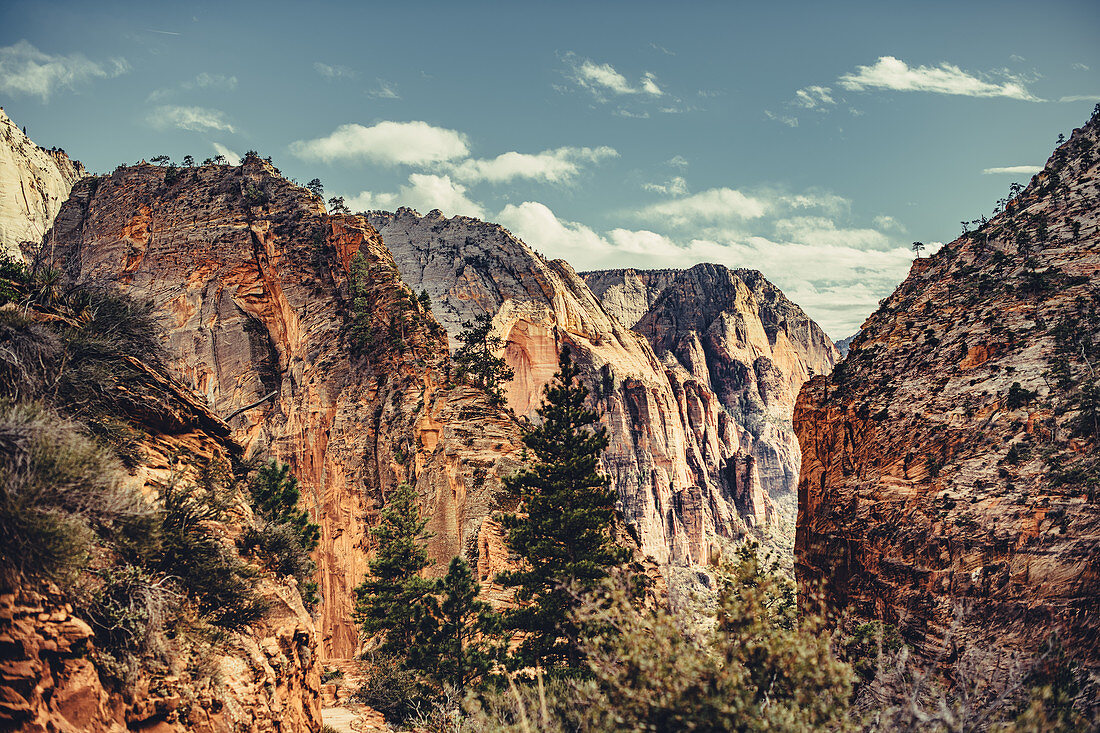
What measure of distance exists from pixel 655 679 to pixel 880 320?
133ft

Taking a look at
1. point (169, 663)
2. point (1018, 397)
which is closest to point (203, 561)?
point (169, 663)

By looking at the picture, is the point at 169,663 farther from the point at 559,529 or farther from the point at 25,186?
the point at 25,186

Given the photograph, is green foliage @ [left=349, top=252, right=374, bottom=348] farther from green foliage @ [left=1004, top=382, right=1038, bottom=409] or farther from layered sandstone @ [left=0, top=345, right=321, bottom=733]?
green foliage @ [left=1004, top=382, right=1038, bottom=409]

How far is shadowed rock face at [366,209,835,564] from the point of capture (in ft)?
323

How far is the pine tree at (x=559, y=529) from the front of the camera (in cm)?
2250

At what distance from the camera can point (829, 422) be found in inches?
1564

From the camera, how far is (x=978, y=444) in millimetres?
30047

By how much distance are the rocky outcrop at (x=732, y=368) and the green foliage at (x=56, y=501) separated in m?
137

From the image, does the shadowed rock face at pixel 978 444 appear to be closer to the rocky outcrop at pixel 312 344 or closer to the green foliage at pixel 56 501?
the rocky outcrop at pixel 312 344

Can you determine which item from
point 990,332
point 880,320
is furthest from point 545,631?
point 880,320

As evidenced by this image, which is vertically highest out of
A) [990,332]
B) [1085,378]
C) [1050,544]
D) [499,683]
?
[990,332]

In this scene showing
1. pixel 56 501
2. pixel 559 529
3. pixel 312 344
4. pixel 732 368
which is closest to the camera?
pixel 56 501

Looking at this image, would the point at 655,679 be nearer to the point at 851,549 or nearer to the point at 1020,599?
the point at 1020,599

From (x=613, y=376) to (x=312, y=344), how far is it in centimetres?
7633
